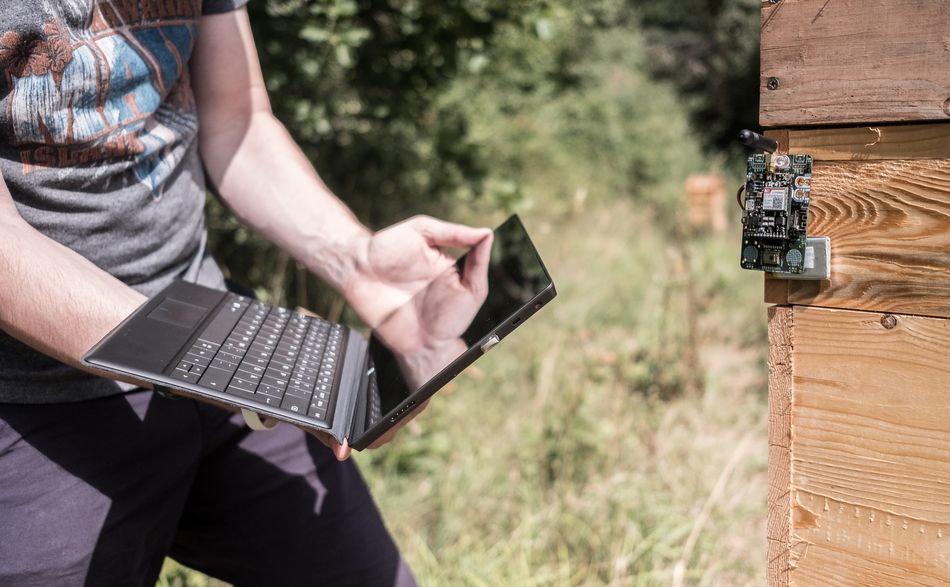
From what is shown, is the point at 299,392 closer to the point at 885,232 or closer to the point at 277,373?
the point at 277,373

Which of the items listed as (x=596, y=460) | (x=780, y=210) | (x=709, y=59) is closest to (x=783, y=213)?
(x=780, y=210)

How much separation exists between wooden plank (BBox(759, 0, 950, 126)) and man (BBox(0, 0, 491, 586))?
0.61m

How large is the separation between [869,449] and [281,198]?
1.17m

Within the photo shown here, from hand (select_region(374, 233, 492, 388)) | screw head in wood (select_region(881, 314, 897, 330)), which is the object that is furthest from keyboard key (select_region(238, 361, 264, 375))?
screw head in wood (select_region(881, 314, 897, 330))

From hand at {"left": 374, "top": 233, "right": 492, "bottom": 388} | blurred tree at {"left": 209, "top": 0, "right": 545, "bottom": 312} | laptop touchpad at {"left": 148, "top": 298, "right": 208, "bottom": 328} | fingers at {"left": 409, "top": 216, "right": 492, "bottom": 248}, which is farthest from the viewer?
blurred tree at {"left": 209, "top": 0, "right": 545, "bottom": 312}

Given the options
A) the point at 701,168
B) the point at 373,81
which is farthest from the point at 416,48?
the point at 701,168

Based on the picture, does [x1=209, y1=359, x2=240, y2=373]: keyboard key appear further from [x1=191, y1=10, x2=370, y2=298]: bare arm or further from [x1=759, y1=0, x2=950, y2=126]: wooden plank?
[x1=759, y1=0, x2=950, y2=126]: wooden plank

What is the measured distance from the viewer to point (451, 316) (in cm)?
138

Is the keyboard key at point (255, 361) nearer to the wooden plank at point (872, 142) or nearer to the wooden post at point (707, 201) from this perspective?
the wooden plank at point (872, 142)

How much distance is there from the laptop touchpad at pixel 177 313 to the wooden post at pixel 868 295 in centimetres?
93

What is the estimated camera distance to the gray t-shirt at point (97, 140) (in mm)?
1127

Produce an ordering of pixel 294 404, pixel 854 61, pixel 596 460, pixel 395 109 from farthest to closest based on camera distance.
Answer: pixel 395 109
pixel 596 460
pixel 294 404
pixel 854 61

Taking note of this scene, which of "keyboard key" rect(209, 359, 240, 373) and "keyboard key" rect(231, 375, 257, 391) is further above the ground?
"keyboard key" rect(209, 359, 240, 373)

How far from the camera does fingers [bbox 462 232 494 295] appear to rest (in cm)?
143
